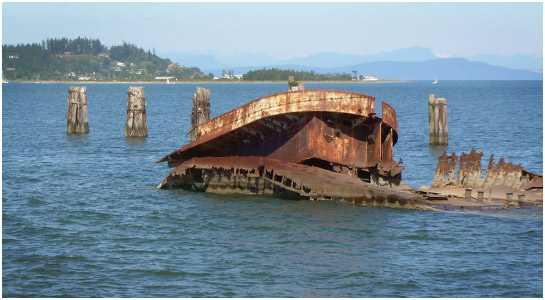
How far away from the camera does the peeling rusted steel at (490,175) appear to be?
63.6 feet

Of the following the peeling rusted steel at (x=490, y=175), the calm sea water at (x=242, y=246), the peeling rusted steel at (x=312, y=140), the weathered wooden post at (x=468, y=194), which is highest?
the peeling rusted steel at (x=312, y=140)

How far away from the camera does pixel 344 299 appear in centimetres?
1216

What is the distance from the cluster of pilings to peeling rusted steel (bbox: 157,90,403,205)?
11.8 meters

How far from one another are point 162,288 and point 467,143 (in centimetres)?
2732

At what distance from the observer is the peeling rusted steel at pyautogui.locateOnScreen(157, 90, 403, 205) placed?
701 inches

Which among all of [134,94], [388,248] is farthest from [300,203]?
[134,94]

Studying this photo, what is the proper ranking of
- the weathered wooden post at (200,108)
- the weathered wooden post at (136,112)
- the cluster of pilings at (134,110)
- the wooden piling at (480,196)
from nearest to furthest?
the wooden piling at (480,196)
the weathered wooden post at (200,108)
the cluster of pilings at (134,110)
the weathered wooden post at (136,112)

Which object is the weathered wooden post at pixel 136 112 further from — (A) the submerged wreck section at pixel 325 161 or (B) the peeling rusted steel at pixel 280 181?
(A) the submerged wreck section at pixel 325 161

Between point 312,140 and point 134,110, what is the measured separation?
17933mm

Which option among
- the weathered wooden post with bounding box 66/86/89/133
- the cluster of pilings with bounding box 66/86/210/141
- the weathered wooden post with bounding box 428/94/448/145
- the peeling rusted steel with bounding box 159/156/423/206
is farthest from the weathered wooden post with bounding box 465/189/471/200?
the weathered wooden post with bounding box 66/86/89/133

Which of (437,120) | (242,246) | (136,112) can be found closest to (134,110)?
(136,112)

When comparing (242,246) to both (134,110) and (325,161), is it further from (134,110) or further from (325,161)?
(134,110)

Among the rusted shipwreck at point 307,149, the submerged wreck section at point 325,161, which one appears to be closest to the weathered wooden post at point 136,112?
the submerged wreck section at point 325,161

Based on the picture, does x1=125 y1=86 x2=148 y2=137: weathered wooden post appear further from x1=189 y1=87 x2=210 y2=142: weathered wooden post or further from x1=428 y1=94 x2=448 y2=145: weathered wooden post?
x1=428 y1=94 x2=448 y2=145: weathered wooden post
